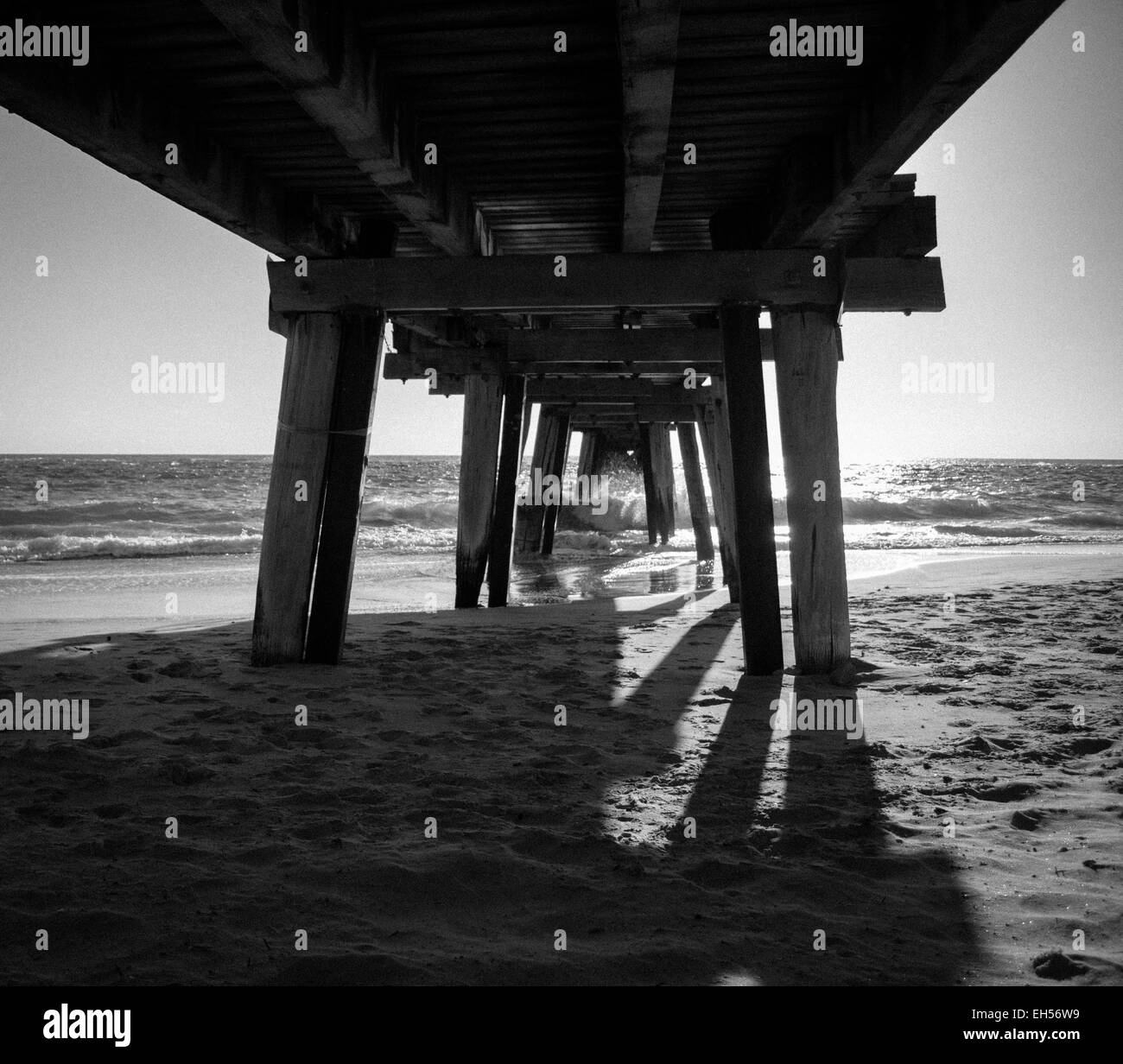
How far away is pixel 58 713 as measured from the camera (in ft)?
14.3

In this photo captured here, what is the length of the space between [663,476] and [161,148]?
16.3 m

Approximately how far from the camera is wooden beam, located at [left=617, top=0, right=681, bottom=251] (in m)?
2.90

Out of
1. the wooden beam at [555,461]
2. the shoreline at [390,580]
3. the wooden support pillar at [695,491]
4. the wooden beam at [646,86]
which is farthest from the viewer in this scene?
the wooden beam at [555,461]

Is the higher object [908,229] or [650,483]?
[908,229]

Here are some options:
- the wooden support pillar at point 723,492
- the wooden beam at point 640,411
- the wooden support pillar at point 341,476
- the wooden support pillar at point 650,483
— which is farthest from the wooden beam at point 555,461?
the wooden support pillar at point 341,476

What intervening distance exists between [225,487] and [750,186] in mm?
36260

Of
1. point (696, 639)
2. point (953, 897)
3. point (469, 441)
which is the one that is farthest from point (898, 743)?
point (469, 441)

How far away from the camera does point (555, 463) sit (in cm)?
1823

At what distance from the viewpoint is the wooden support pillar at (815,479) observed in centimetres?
542

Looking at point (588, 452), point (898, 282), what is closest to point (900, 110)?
point (898, 282)

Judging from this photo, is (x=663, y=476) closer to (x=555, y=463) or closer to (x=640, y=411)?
(x=555, y=463)

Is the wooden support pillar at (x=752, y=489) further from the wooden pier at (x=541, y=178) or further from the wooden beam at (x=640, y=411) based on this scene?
the wooden beam at (x=640, y=411)

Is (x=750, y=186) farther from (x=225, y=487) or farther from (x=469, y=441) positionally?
(x=225, y=487)

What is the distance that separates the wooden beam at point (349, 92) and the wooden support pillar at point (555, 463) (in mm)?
12534
